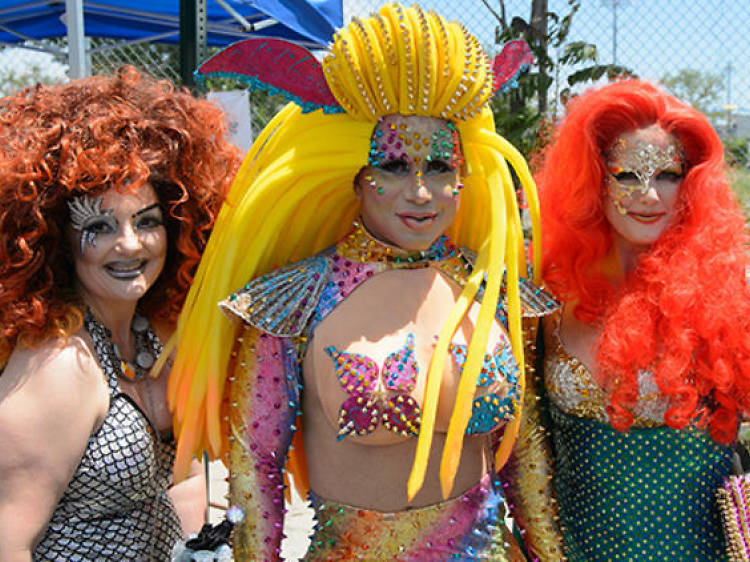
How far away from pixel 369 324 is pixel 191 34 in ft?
7.91

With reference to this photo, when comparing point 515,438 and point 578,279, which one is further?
point 578,279

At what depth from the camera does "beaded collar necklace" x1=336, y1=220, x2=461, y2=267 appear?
2.05m

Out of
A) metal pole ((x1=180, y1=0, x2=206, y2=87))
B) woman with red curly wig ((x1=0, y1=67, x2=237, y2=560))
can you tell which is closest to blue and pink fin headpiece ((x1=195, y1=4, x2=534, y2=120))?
woman with red curly wig ((x1=0, y1=67, x2=237, y2=560))

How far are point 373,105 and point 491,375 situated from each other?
0.71 meters

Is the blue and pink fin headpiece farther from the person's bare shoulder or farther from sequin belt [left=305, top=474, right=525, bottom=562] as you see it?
sequin belt [left=305, top=474, right=525, bottom=562]

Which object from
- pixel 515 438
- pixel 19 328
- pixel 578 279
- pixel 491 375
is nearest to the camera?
pixel 19 328

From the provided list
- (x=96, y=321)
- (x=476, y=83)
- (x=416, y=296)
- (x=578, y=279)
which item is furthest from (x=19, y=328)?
(x=578, y=279)

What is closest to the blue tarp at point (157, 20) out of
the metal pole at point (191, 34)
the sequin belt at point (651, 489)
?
the metal pole at point (191, 34)

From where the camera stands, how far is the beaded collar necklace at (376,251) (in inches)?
80.9

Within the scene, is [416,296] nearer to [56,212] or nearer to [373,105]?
[373,105]

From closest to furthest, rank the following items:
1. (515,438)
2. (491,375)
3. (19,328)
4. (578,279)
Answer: (19,328), (491,375), (515,438), (578,279)

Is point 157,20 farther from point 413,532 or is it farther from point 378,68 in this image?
point 413,532

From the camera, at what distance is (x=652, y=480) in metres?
2.16

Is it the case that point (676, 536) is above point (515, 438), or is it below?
below
